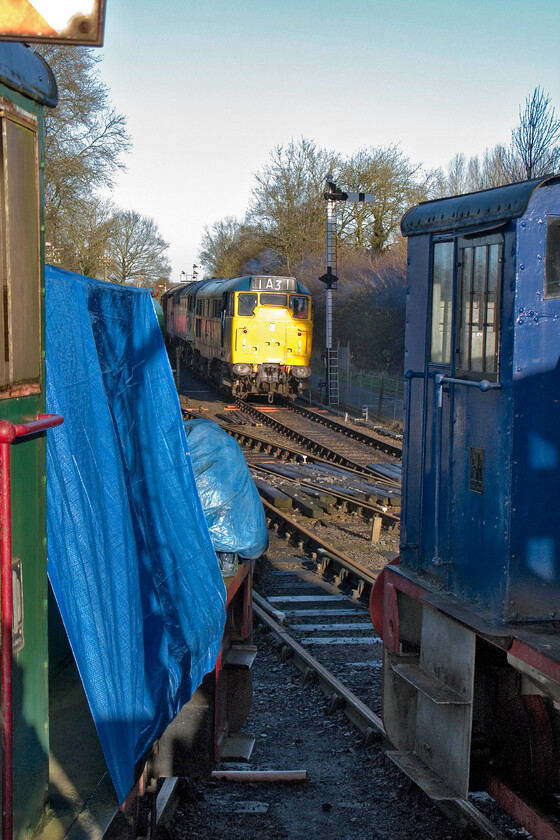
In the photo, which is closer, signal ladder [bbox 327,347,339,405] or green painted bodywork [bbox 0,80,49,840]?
green painted bodywork [bbox 0,80,49,840]

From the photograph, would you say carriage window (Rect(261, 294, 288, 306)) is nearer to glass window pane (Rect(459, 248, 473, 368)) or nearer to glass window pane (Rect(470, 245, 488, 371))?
glass window pane (Rect(459, 248, 473, 368))

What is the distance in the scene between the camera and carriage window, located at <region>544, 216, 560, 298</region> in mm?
4281

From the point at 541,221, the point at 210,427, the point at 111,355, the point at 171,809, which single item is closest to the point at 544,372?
the point at 541,221

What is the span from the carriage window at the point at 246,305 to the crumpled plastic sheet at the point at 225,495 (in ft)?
63.3

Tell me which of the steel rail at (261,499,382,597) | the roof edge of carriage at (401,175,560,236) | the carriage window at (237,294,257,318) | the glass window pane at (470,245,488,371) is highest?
the carriage window at (237,294,257,318)

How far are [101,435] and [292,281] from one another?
74.3ft

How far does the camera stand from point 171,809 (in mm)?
4988

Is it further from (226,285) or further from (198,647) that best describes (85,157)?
(198,647)

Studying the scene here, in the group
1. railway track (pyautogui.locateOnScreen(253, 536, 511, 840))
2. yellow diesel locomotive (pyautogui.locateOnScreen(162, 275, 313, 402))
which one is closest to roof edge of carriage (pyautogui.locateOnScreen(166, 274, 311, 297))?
yellow diesel locomotive (pyautogui.locateOnScreen(162, 275, 313, 402))

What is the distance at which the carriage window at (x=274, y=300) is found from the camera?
2555 cm

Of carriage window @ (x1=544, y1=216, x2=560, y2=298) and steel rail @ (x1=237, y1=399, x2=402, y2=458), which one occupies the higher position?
carriage window @ (x1=544, y1=216, x2=560, y2=298)

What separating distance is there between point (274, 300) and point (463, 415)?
21.1 meters

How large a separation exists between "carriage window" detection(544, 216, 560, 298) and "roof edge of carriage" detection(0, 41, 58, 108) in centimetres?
238

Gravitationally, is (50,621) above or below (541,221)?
below
